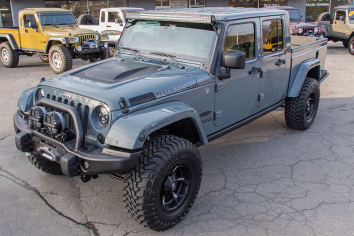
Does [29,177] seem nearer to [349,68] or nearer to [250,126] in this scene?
[250,126]

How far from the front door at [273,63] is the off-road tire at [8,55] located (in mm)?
9710

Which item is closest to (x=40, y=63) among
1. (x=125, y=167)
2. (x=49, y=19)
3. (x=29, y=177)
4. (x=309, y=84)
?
(x=49, y=19)

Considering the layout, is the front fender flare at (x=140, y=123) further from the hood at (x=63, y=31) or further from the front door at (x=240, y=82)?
the hood at (x=63, y=31)

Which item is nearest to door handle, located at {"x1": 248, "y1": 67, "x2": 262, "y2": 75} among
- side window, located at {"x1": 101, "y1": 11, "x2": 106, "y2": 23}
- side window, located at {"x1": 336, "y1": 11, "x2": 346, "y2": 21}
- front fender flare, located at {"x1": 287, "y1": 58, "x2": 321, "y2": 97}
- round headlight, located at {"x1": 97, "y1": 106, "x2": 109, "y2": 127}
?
front fender flare, located at {"x1": 287, "y1": 58, "x2": 321, "y2": 97}

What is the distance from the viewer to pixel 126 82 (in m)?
3.27

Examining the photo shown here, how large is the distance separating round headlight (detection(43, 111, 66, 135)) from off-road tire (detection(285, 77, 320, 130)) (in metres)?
3.62

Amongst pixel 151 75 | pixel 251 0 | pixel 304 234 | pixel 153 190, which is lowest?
pixel 304 234

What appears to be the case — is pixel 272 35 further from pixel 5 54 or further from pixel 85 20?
pixel 85 20

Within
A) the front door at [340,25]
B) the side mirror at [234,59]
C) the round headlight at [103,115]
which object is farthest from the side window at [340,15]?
the round headlight at [103,115]

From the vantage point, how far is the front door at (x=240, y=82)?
12.5ft

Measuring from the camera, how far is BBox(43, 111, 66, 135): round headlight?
2924mm

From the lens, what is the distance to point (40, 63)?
12.6 metres

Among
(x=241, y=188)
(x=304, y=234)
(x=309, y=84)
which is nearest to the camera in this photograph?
(x=304, y=234)

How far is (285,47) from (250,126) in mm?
1555
